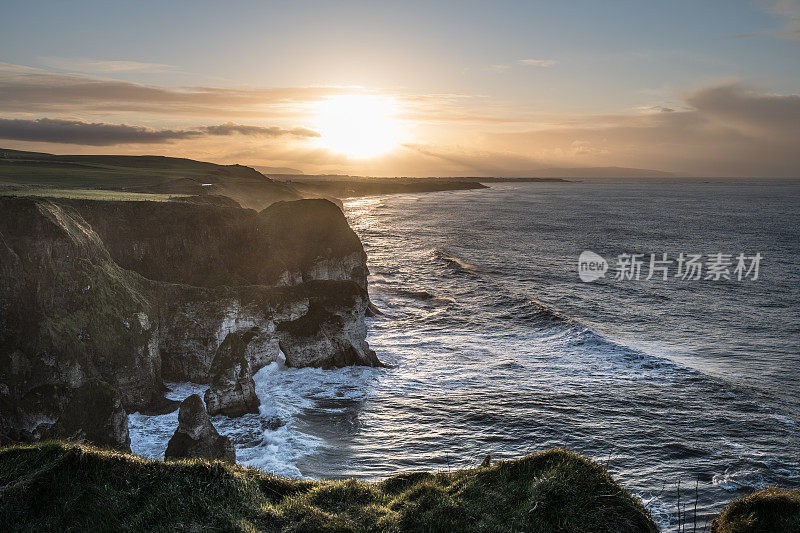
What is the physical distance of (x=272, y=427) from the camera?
936 inches

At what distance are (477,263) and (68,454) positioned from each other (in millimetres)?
61666

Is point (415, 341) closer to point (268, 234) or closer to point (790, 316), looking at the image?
point (268, 234)

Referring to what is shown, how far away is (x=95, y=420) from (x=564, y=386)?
2428cm

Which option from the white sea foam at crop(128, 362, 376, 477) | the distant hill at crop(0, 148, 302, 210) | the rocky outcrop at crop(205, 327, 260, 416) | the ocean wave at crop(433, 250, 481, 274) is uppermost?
the distant hill at crop(0, 148, 302, 210)

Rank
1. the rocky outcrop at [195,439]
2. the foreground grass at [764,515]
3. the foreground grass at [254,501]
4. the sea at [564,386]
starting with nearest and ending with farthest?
1. the foreground grass at [254,501]
2. the foreground grass at [764,515]
3. the rocky outcrop at [195,439]
4. the sea at [564,386]

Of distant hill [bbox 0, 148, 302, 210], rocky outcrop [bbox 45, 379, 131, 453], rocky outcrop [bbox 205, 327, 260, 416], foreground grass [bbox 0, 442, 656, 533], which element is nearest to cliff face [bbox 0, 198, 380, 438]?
rocky outcrop [bbox 205, 327, 260, 416]

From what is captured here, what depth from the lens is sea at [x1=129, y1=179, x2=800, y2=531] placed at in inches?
842

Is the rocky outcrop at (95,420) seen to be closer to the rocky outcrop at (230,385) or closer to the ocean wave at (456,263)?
the rocky outcrop at (230,385)

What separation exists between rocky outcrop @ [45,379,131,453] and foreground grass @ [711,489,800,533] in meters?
19.7

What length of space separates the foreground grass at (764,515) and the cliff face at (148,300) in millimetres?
22882

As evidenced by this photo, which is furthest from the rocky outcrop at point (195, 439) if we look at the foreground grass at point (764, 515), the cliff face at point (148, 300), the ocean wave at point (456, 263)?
the ocean wave at point (456, 263)

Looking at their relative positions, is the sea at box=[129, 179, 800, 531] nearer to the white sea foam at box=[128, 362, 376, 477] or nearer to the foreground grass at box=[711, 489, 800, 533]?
the white sea foam at box=[128, 362, 376, 477]

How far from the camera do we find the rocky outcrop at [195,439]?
59.9 feet

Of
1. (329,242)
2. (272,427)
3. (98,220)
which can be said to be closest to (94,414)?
(272,427)
